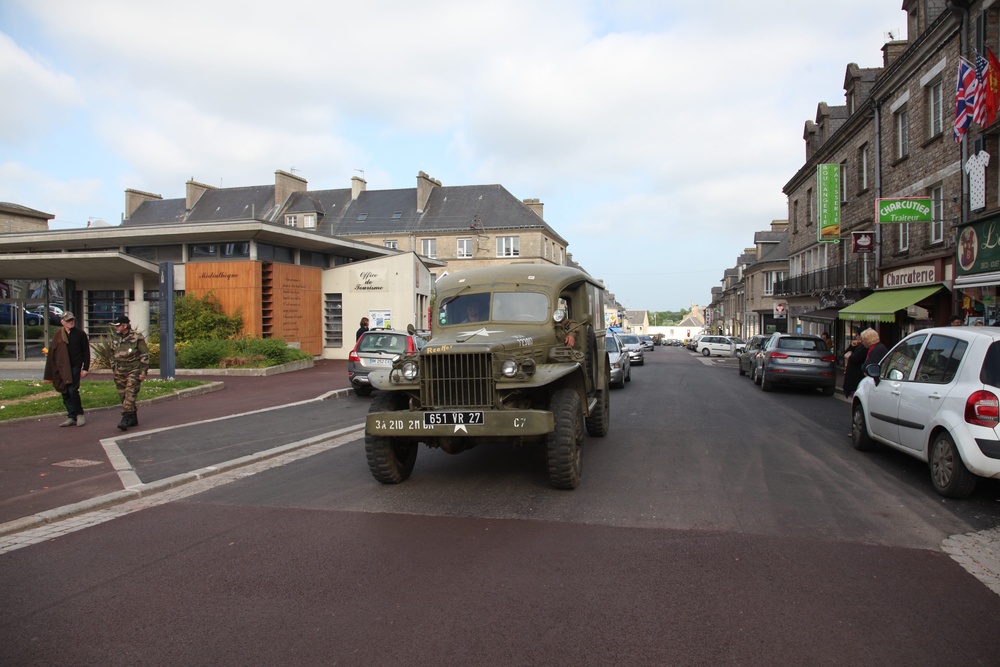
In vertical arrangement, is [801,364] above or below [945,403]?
below

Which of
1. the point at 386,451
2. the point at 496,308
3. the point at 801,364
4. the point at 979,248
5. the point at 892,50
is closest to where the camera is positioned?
the point at 386,451

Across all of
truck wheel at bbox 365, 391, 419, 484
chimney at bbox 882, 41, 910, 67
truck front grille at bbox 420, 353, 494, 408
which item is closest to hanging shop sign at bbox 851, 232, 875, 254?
chimney at bbox 882, 41, 910, 67

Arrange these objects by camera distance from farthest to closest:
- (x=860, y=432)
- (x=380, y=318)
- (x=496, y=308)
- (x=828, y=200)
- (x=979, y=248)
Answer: (x=828, y=200), (x=380, y=318), (x=979, y=248), (x=860, y=432), (x=496, y=308)

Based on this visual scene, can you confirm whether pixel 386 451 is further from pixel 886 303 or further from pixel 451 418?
pixel 886 303

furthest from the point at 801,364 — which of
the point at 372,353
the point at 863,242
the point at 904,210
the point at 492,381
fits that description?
the point at 492,381

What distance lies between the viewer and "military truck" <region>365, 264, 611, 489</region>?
621 centimetres

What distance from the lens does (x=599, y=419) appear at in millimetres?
9562

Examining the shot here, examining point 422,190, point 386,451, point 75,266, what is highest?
point 422,190

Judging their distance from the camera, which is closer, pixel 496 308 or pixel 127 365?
pixel 496 308

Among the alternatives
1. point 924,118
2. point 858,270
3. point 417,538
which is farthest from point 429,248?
point 417,538

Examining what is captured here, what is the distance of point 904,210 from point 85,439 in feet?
62.8

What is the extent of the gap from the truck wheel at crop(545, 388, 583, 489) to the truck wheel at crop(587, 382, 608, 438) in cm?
278

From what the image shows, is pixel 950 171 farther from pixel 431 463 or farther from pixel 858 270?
pixel 431 463

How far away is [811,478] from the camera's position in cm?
718
